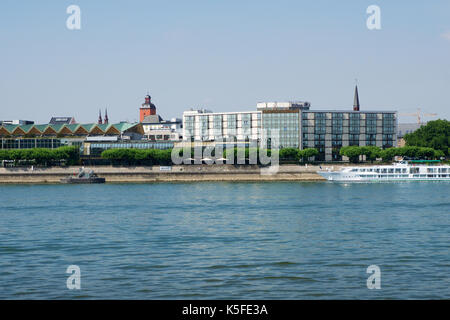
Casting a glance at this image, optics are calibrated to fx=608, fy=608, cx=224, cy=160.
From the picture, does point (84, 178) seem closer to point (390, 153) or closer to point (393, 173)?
point (393, 173)

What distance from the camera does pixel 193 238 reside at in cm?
2709

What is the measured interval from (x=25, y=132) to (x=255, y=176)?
57849mm

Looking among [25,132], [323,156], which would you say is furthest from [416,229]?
[25,132]

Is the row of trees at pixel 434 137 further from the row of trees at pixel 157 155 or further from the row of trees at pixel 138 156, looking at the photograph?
the row of trees at pixel 138 156

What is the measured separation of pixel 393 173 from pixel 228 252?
65.2 m

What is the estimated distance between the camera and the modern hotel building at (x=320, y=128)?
118 meters

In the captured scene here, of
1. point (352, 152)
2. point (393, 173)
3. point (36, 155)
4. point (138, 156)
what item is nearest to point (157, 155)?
point (138, 156)

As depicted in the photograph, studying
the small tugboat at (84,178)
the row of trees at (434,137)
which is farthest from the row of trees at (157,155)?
the row of trees at (434,137)

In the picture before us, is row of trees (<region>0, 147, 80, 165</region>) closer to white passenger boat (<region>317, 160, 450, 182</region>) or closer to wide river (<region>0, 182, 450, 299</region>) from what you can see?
white passenger boat (<region>317, 160, 450, 182</region>)

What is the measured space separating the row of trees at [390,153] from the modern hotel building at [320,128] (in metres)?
12.9

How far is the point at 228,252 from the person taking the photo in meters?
22.6

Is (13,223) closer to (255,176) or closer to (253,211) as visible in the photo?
(253,211)

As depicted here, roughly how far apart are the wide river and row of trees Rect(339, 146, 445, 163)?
60498 mm
